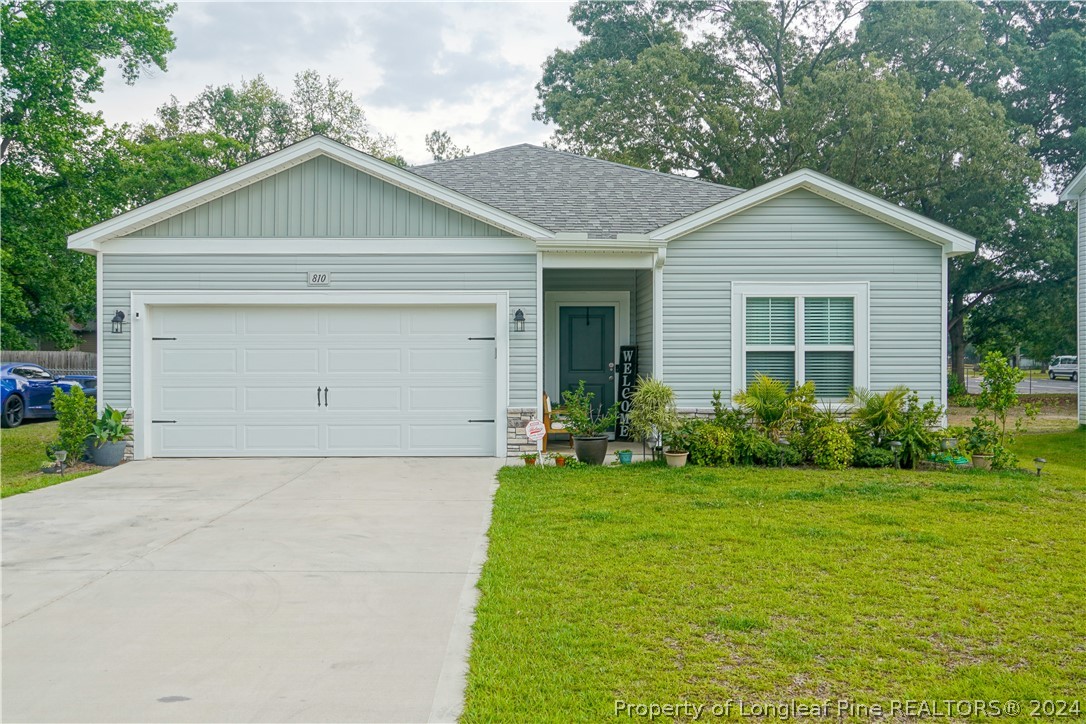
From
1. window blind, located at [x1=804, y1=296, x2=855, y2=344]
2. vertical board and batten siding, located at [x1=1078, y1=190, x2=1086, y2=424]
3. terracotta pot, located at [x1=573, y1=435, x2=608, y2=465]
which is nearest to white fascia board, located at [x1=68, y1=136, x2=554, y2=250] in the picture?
terracotta pot, located at [x1=573, y1=435, x2=608, y2=465]

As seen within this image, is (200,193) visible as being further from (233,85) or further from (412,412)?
(233,85)

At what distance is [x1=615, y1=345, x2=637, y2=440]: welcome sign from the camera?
11844 millimetres

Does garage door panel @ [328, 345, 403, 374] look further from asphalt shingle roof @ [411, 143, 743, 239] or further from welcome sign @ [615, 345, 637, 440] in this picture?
welcome sign @ [615, 345, 637, 440]

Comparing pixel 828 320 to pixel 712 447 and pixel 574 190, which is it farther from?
pixel 574 190

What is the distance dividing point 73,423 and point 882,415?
1053 cm

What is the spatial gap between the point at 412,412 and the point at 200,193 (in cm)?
400

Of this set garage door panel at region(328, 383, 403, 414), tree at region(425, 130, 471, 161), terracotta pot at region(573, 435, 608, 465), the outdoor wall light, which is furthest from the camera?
tree at region(425, 130, 471, 161)

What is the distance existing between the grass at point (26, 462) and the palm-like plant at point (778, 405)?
27.9 ft

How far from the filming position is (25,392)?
15836mm

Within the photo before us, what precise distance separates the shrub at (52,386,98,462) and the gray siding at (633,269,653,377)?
765 centimetres

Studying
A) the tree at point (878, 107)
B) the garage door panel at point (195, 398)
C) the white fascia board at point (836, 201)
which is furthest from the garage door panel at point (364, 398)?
the tree at point (878, 107)

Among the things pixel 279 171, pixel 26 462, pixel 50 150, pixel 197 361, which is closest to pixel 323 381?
pixel 197 361

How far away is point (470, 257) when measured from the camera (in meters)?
10.2

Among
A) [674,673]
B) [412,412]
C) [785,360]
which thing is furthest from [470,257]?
[674,673]
